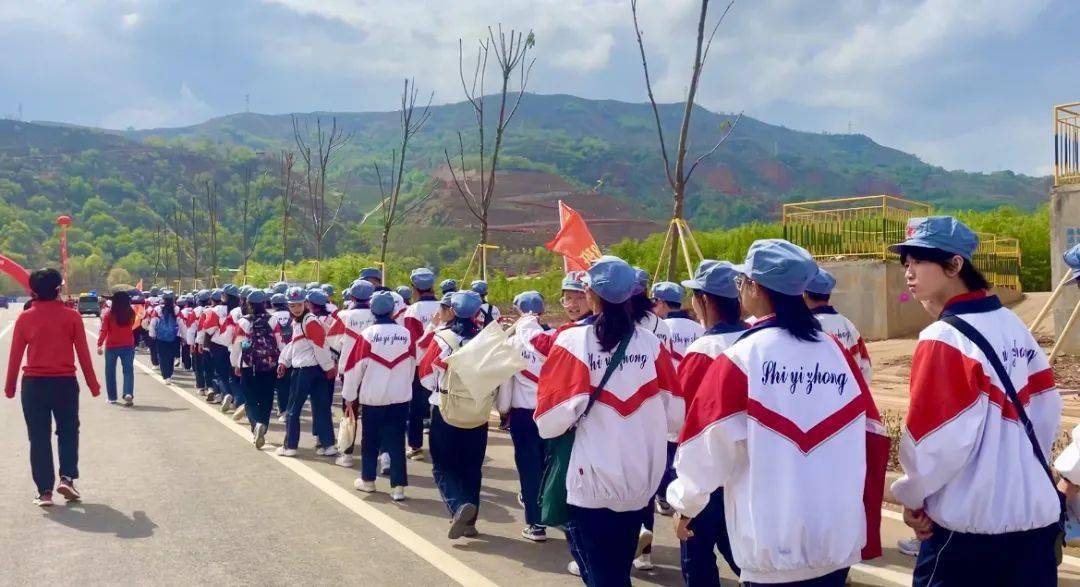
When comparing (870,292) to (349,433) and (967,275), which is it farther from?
(967,275)

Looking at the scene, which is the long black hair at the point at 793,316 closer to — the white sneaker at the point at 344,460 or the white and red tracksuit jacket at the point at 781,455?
the white and red tracksuit jacket at the point at 781,455

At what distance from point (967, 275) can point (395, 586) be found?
147 inches

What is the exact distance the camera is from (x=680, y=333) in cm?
722

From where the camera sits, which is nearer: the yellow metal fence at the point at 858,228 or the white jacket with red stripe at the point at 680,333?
the white jacket with red stripe at the point at 680,333

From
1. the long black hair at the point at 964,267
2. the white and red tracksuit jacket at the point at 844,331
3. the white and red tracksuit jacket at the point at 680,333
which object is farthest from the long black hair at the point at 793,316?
the white and red tracksuit jacket at the point at 680,333

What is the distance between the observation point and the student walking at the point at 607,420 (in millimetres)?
4172

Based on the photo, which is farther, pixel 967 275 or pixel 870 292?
pixel 870 292

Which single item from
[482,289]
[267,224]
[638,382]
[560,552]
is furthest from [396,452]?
[267,224]

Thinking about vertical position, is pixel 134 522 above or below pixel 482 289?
below

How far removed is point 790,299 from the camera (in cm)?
314

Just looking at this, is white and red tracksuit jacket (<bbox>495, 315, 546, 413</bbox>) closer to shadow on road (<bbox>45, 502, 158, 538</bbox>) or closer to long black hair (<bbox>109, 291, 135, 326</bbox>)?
shadow on road (<bbox>45, 502, 158, 538</bbox>)

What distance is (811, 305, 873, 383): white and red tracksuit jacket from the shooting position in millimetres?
6113

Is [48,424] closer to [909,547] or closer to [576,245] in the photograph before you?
[909,547]

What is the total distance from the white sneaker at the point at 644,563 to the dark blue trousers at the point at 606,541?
6.26ft
